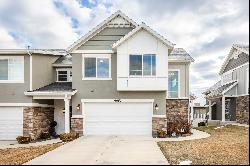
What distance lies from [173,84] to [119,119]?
645 cm

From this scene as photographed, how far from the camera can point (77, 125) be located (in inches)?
824

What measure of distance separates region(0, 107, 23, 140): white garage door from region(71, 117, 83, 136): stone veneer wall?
3.46 metres

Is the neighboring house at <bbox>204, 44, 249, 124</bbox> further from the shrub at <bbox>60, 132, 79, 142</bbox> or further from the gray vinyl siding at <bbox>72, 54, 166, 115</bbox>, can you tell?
the shrub at <bbox>60, 132, 79, 142</bbox>

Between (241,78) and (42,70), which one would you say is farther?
(241,78)

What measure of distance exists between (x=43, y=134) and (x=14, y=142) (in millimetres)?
1966

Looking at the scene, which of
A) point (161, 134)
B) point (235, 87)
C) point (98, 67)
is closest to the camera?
point (161, 134)

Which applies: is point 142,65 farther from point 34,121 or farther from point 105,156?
point 105,156

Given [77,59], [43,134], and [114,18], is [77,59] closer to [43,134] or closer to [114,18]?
[114,18]

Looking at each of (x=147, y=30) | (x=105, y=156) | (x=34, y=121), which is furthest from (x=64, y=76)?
(x=105, y=156)

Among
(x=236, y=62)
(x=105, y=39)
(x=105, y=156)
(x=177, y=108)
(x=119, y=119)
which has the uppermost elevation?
(x=105, y=39)

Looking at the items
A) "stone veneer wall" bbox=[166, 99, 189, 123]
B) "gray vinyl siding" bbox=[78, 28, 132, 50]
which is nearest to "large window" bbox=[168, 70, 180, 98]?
"stone veneer wall" bbox=[166, 99, 189, 123]

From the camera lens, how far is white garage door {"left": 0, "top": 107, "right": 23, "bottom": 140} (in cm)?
2128

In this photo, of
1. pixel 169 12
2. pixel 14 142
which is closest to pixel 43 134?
pixel 14 142

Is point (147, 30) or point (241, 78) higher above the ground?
point (147, 30)
